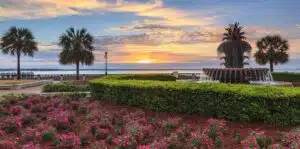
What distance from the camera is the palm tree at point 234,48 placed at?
20.8 metres

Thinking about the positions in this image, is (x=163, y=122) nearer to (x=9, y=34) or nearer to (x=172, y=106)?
(x=172, y=106)

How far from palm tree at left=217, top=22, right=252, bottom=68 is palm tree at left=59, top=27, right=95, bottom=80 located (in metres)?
30.0

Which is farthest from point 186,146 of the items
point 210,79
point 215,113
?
point 210,79

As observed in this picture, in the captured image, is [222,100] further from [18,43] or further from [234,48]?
[18,43]

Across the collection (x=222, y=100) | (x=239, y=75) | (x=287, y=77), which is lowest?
(x=287, y=77)

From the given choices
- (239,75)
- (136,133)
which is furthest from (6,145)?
(239,75)

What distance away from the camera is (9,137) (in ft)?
32.3

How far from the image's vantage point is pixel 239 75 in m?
18.6

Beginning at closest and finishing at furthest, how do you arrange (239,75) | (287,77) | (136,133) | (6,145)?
(6,145) → (136,133) → (239,75) → (287,77)

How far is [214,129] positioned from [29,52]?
1885 inches

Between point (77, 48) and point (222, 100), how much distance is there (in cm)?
3997

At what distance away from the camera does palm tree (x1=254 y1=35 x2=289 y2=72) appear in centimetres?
5284

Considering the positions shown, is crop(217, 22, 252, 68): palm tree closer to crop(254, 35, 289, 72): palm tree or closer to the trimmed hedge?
the trimmed hedge

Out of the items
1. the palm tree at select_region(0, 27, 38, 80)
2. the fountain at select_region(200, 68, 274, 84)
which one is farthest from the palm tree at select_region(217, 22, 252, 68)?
the palm tree at select_region(0, 27, 38, 80)
